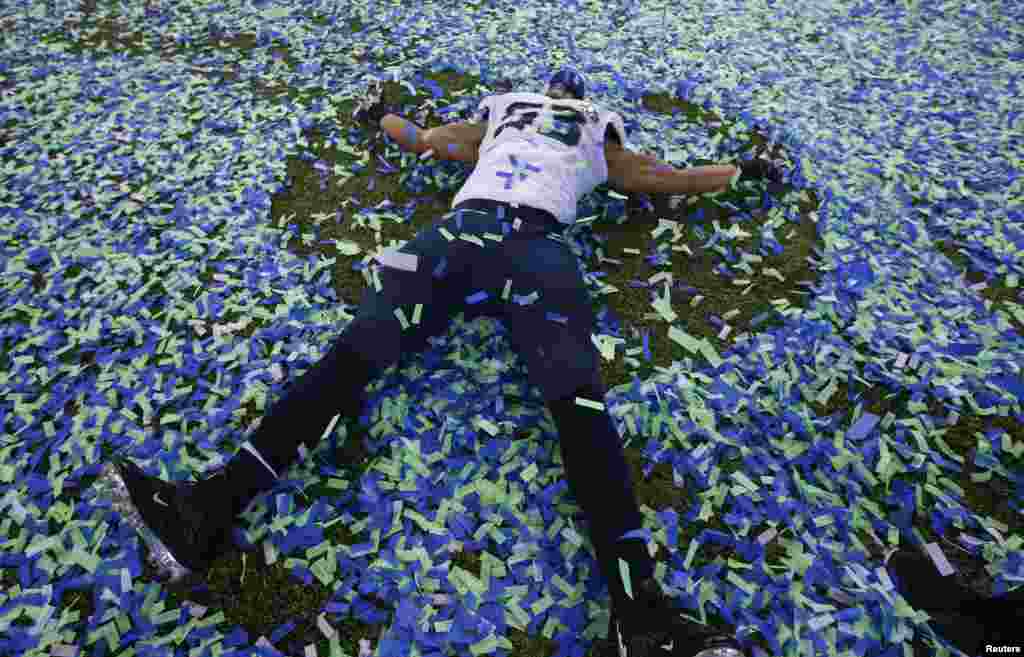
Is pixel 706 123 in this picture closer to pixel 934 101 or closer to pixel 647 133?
pixel 647 133

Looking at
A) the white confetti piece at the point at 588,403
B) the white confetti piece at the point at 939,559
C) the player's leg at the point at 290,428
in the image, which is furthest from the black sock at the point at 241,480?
the white confetti piece at the point at 939,559

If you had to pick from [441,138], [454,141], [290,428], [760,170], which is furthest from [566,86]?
[290,428]

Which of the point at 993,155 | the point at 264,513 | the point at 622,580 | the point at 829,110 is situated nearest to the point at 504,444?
the point at 622,580

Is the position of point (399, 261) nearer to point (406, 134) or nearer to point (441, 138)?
point (441, 138)

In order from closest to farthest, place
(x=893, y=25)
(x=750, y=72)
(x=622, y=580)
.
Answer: (x=622, y=580) → (x=750, y=72) → (x=893, y=25)

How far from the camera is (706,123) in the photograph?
6.13m

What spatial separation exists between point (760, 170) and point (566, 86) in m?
1.95

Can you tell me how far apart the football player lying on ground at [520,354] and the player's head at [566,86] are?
1.36 feet

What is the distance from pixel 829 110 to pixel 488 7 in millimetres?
4898

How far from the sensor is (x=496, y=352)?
4.02 metres

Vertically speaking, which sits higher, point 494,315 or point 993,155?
point 993,155

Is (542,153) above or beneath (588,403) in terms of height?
above

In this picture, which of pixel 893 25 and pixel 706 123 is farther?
pixel 893 25

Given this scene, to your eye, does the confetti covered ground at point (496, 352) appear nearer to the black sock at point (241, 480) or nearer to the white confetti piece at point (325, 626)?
the white confetti piece at point (325, 626)
